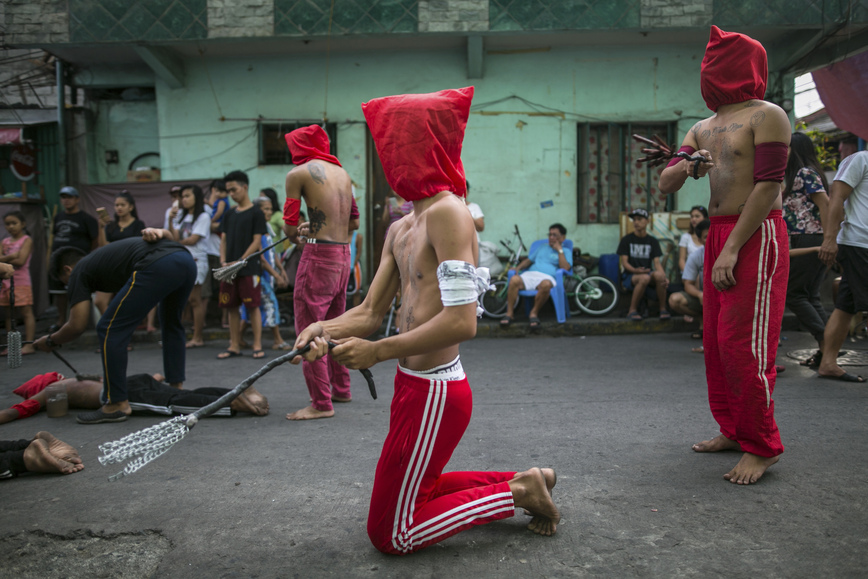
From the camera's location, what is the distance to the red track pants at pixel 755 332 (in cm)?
311

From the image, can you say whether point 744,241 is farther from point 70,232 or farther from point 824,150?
point 824,150

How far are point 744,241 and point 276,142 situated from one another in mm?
8902

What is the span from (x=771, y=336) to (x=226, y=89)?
31.7 feet

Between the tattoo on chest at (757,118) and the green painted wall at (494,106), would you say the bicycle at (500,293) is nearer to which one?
the green painted wall at (494,106)

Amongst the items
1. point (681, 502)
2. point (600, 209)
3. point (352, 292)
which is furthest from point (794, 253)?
point (352, 292)

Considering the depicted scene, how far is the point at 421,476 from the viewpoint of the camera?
2.34m

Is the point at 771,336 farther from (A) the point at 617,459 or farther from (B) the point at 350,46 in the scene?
(B) the point at 350,46

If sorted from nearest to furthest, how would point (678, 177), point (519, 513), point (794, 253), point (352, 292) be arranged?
point (519, 513), point (678, 177), point (794, 253), point (352, 292)

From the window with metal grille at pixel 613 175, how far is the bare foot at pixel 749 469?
7665 millimetres

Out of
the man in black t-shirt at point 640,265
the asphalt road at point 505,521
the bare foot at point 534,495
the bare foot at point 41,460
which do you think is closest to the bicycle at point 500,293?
the man in black t-shirt at point 640,265

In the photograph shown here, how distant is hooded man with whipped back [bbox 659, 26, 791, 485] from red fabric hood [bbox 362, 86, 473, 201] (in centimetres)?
154

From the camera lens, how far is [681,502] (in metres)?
2.88

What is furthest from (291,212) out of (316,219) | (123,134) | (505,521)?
(123,134)

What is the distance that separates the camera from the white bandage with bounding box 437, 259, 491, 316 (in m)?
2.15
